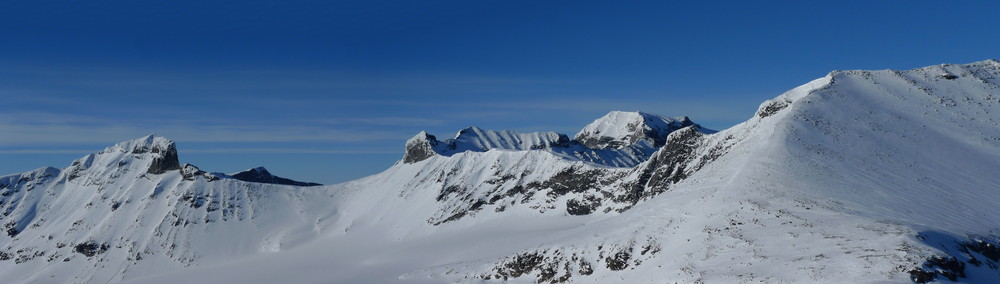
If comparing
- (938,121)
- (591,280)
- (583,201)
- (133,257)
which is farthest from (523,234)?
(133,257)

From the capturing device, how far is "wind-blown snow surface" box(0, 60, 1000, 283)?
168ft

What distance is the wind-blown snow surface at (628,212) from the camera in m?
51.3

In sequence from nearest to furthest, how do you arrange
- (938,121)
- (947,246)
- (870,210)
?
(947,246) < (870,210) < (938,121)

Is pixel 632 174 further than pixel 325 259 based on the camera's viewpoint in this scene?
No

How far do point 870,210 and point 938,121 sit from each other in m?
42.0

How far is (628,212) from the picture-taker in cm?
8081

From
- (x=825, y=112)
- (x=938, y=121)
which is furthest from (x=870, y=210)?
(x=938, y=121)

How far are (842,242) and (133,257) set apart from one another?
541 feet

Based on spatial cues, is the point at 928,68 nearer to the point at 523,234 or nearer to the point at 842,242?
the point at 523,234

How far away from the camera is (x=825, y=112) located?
89938 millimetres

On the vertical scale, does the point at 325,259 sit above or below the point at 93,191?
below

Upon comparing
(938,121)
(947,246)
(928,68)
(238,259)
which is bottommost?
(238,259)

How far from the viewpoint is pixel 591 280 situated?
61719 millimetres

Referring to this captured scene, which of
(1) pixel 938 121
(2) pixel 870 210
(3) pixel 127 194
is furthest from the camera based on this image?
(3) pixel 127 194
